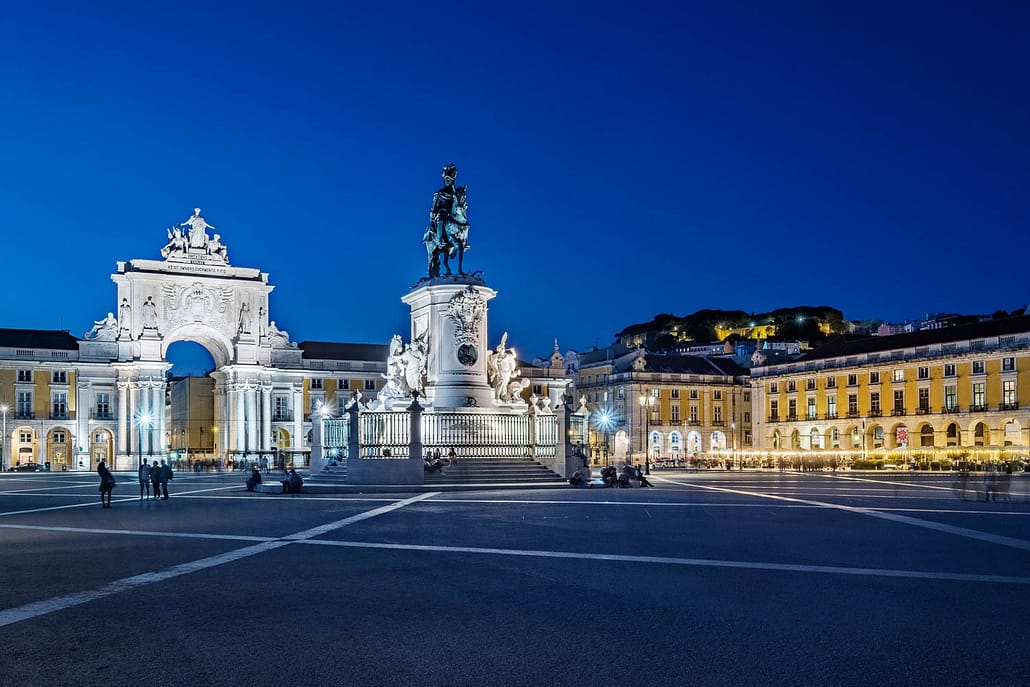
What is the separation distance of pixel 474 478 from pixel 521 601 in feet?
69.6

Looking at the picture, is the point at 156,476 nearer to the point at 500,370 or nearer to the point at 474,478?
the point at 474,478

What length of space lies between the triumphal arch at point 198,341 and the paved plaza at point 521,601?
214 ft

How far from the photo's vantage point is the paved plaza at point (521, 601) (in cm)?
749

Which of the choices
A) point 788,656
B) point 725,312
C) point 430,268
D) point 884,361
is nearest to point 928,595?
point 788,656

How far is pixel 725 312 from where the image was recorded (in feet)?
550

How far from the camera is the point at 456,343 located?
33375 millimetres

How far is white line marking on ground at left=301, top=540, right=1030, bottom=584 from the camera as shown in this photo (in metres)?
11.7

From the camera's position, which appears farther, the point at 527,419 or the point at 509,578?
the point at 527,419

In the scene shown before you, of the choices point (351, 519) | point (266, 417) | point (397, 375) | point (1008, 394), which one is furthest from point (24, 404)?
point (1008, 394)

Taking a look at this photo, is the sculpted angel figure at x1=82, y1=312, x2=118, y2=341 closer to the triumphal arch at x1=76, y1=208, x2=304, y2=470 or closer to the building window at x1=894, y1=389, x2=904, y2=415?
the triumphal arch at x1=76, y1=208, x2=304, y2=470

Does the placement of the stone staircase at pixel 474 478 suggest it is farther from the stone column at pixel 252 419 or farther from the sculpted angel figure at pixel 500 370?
the stone column at pixel 252 419

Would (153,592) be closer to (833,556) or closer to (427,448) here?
(833,556)

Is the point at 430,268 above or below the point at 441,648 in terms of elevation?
above

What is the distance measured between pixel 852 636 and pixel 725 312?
162144 mm
